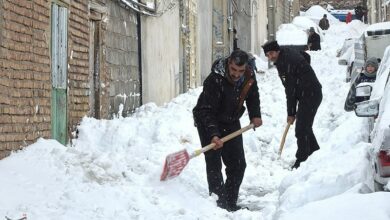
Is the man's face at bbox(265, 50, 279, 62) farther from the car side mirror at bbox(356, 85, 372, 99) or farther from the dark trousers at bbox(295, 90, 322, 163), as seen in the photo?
the car side mirror at bbox(356, 85, 372, 99)

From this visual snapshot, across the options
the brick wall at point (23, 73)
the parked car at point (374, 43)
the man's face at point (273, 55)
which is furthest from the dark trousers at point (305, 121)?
the parked car at point (374, 43)

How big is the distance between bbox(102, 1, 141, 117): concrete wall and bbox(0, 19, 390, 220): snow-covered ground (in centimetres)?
96

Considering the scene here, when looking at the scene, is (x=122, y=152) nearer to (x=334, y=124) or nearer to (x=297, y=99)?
(x=297, y=99)

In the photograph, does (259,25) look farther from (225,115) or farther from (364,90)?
(364,90)

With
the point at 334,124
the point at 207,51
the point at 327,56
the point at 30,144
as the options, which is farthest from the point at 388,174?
the point at 327,56

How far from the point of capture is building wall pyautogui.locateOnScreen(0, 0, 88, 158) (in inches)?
266

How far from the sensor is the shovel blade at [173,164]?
6750 millimetres

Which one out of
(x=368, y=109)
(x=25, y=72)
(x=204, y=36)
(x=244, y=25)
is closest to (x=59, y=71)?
(x=25, y=72)

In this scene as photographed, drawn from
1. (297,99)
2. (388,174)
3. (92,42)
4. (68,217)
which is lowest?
(68,217)

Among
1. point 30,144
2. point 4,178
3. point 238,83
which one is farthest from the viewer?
point 30,144

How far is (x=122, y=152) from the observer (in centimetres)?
863

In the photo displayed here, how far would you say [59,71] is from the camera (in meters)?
8.52

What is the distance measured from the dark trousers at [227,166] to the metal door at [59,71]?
7.65 feet

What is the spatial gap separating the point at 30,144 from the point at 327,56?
22.1m
